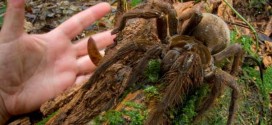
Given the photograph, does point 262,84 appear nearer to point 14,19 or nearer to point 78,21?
point 78,21

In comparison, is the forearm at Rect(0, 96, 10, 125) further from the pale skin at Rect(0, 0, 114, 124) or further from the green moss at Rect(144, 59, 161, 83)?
the green moss at Rect(144, 59, 161, 83)

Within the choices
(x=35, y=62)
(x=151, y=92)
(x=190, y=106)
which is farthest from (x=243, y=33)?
(x=35, y=62)

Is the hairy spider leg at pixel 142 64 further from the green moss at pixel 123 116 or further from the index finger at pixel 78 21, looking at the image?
the index finger at pixel 78 21

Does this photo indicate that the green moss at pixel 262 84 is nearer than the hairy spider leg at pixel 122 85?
No

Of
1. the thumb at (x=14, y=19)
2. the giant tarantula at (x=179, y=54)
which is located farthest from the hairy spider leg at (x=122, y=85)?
the thumb at (x=14, y=19)

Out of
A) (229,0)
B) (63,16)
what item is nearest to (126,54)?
(229,0)

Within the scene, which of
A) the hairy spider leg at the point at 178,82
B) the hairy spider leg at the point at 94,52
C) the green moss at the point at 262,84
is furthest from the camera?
the green moss at the point at 262,84

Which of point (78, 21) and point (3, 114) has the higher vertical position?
point (78, 21)

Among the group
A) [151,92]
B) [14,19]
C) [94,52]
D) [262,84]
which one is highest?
[14,19]
